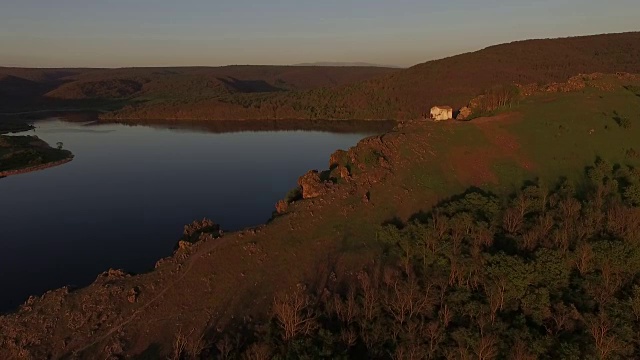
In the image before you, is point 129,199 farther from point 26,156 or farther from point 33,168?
point 26,156

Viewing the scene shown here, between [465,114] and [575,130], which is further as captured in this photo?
[465,114]

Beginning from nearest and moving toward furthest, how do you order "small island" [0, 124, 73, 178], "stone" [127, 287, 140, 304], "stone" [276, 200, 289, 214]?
1. "stone" [127, 287, 140, 304]
2. "stone" [276, 200, 289, 214]
3. "small island" [0, 124, 73, 178]

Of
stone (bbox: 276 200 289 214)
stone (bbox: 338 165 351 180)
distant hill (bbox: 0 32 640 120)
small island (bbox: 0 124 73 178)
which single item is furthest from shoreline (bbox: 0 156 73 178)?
distant hill (bbox: 0 32 640 120)

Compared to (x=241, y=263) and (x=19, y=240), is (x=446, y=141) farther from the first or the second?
(x=19, y=240)

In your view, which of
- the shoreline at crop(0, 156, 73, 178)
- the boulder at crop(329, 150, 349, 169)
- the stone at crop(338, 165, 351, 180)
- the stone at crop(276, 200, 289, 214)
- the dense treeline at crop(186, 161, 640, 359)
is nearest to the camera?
the dense treeline at crop(186, 161, 640, 359)

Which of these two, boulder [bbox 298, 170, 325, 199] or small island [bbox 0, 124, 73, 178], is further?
small island [bbox 0, 124, 73, 178]

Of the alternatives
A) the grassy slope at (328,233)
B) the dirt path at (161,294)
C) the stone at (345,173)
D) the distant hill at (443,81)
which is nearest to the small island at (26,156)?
the grassy slope at (328,233)

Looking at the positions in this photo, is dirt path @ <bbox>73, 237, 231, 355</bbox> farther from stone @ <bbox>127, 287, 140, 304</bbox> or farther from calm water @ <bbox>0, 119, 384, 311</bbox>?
calm water @ <bbox>0, 119, 384, 311</bbox>

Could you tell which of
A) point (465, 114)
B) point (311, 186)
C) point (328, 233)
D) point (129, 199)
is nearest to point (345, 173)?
point (311, 186)
